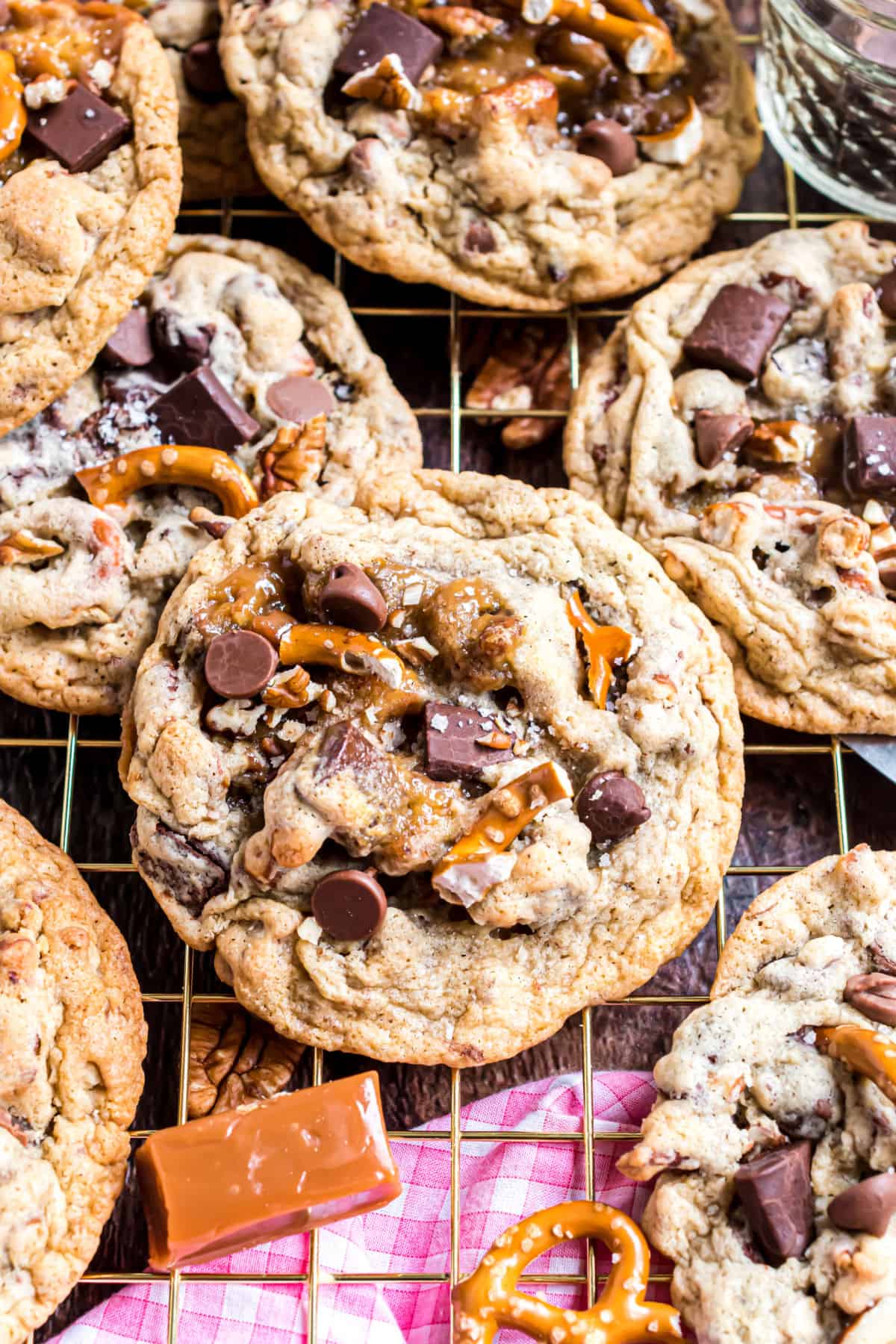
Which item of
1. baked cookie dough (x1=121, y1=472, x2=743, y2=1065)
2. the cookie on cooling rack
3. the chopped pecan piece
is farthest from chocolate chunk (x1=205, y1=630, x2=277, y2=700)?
the chopped pecan piece

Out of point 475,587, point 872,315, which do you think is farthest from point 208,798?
point 872,315

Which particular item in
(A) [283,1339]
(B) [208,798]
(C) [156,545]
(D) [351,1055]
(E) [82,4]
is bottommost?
(A) [283,1339]

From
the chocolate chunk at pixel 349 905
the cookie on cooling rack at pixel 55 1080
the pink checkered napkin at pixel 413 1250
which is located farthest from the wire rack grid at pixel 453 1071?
the chocolate chunk at pixel 349 905

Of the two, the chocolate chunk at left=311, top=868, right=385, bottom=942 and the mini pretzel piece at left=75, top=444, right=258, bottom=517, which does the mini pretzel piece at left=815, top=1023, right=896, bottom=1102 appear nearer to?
the chocolate chunk at left=311, top=868, right=385, bottom=942

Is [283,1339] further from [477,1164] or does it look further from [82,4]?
[82,4]

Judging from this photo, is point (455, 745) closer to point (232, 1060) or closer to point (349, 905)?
point (349, 905)

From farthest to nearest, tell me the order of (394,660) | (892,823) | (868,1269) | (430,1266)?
(892,823) → (430,1266) → (394,660) → (868,1269)

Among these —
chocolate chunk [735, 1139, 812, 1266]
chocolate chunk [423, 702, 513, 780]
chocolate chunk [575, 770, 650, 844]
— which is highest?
chocolate chunk [423, 702, 513, 780]
